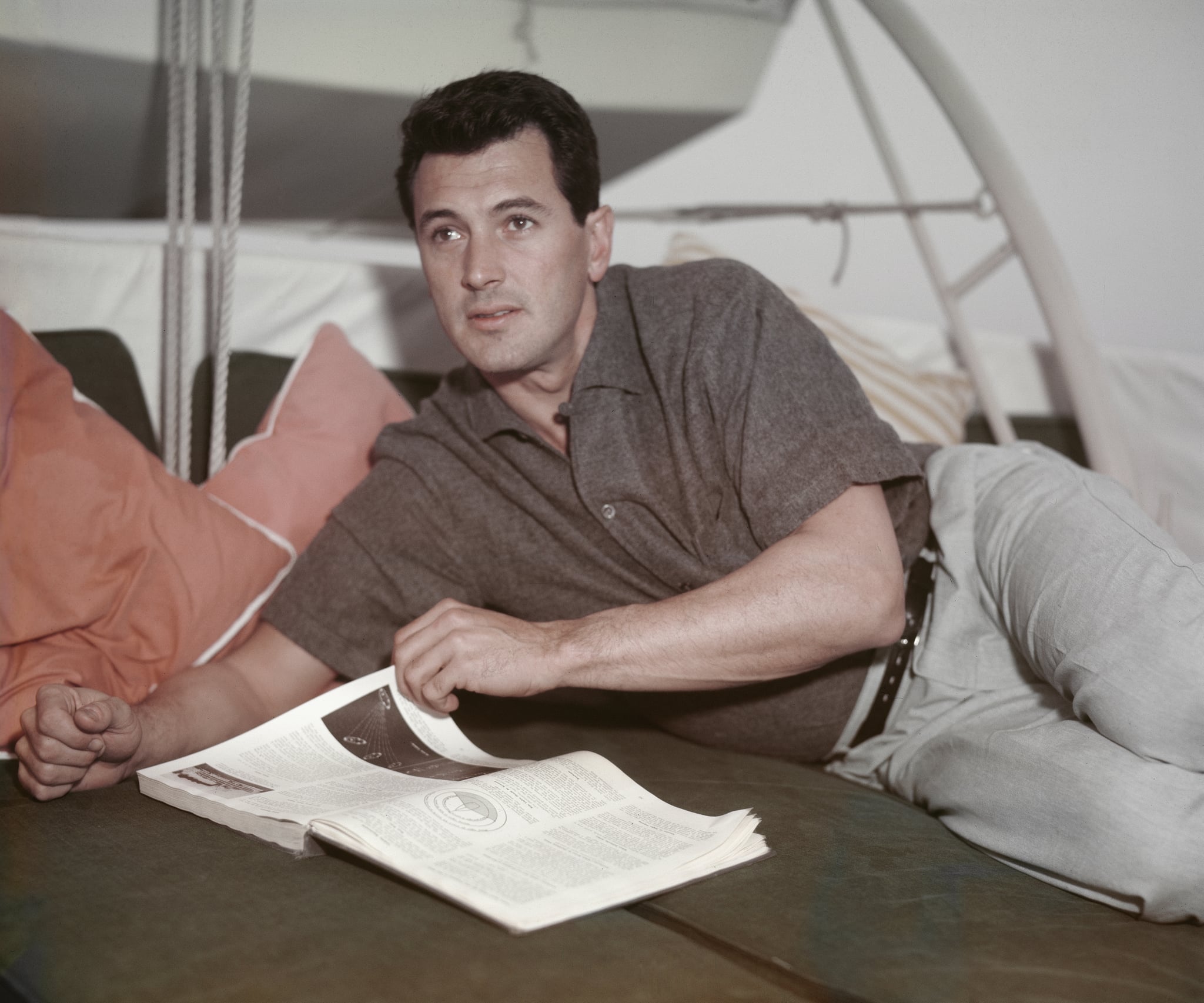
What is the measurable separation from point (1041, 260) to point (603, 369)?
87cm

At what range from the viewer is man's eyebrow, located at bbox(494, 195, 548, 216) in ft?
3.77

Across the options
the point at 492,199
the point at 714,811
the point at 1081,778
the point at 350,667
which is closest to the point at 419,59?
the point at 492,199

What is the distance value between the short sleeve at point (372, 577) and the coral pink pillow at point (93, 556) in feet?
0.22

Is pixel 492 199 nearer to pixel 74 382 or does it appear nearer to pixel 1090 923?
pixel 74 382

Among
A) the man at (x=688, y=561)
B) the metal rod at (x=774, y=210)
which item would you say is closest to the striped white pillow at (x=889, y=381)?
the metal rod at (x=774, y=210)

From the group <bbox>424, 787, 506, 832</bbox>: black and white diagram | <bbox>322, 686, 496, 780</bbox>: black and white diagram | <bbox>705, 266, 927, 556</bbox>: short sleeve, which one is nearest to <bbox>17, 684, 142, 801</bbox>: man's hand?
<bbox>322, 686, 496, 780</bbox>: black and white diagram

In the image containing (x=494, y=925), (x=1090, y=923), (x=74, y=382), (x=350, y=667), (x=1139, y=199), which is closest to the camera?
(x=494, y=925)

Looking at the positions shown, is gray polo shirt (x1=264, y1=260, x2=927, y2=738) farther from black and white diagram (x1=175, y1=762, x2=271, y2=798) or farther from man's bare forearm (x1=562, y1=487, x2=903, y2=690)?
black and white diagram (x1=175, y1=762, x2=271, y2=798)

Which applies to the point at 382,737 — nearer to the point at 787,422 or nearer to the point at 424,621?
the point at 424,621

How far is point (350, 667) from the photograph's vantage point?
1.17 meters

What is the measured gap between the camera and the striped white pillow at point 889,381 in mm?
1700

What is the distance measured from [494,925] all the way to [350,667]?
52 cm

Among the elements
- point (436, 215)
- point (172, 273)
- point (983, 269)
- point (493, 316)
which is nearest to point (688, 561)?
point (493, 316)

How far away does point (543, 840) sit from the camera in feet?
2.53
